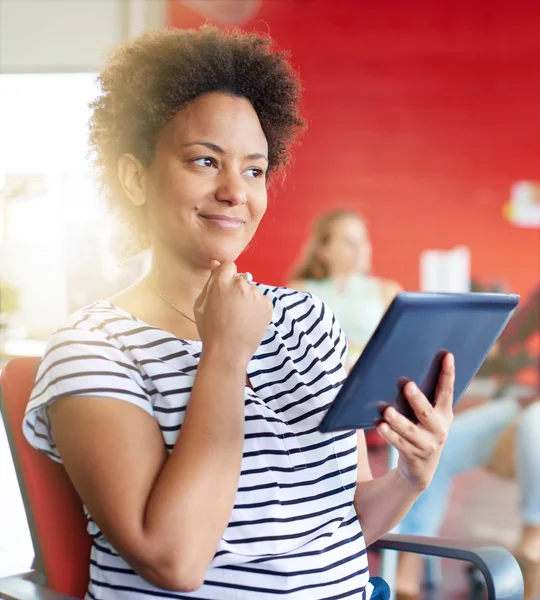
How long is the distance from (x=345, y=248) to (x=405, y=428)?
2.81 meters

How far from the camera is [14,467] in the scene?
40.5 inches

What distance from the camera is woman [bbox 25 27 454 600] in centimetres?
88

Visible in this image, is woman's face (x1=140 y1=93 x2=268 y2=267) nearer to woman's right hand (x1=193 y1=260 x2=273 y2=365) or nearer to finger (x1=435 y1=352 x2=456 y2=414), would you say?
woman's right hand (x1=193 y1=260 x2=273 y2=365)

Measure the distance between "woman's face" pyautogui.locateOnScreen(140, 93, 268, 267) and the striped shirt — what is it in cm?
14

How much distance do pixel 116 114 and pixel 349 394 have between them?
586mm

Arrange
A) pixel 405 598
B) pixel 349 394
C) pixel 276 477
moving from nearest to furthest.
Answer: pixel 349 394
pixel 276 477
pixel 405 598

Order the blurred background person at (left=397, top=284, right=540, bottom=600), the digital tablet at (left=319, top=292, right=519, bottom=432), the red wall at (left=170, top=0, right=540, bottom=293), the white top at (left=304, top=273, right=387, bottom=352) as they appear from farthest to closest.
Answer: the red wall at (left=170, top=0, right=540, bottom=293) → the white top at (left=304, top=273, right=387, bottom=352) → the blurred background person at (left=397, top=284, right=540, bottom=600) → the digital tablet at (left=319, top=292, right=519, bottom=432)

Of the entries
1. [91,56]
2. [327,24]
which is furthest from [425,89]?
[91,56]

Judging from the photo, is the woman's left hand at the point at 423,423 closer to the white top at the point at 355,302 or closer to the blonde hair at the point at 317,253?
the white top at the point at 355,302

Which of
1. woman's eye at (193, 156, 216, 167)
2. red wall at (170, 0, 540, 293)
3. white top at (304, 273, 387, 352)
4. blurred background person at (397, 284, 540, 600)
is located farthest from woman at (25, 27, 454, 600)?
red wall at (170, 0, 540, 293)

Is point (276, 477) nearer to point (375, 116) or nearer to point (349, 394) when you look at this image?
point (349, 394)

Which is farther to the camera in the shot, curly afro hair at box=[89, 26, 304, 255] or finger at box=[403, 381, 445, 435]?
curly afro hair at box=[89, 26, 304, 255]

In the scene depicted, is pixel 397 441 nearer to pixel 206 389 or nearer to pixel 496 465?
pixel 206 389

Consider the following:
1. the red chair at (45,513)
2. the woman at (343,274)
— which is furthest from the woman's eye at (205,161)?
the woman at (343,274)
